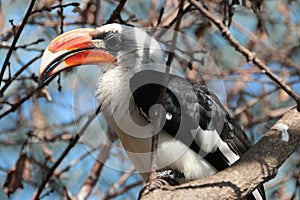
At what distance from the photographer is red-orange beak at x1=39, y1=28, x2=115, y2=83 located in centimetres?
306

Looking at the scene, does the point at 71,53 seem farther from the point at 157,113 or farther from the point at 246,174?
the point at 246,174

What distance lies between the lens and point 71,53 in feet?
10.4

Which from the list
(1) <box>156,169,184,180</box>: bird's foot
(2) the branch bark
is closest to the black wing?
(1) <box>156,169,184,180</box>: bird's foot

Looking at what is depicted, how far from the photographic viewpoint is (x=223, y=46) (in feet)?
16.1

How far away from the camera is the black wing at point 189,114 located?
290 centimetres

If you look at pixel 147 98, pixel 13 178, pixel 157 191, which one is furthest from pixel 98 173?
pixel 157 191

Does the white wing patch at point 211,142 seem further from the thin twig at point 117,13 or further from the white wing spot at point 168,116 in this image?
the thin twig at point 117,13

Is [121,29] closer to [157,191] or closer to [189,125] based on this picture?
[189,125]

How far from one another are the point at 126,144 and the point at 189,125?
1.07 ft

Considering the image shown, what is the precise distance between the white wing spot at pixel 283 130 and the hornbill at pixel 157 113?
430 mm

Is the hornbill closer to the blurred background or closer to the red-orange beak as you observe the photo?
the red-orange beak

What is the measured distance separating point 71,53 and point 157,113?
0.62 meters

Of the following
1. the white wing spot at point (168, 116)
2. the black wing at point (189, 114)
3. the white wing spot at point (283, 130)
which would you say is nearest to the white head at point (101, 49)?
the black wing at point (189, 114)

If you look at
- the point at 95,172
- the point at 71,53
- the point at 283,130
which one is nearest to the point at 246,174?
the point at 283,130
